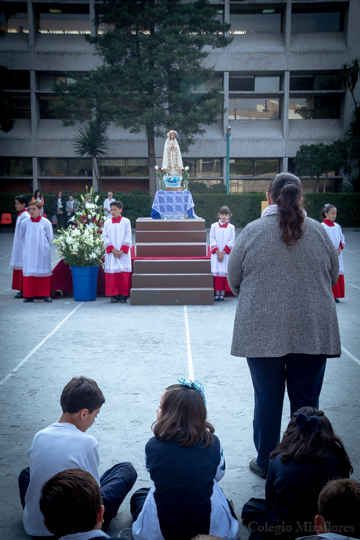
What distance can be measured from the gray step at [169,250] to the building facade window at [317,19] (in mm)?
27013

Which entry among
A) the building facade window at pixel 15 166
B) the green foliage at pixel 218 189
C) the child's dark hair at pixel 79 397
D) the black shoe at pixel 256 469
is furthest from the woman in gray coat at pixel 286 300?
the building facade window at pixel 15 166

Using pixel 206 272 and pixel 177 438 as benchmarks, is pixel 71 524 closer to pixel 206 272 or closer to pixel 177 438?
pixel 177 438

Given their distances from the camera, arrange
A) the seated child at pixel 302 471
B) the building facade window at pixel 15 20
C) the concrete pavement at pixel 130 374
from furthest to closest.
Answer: the building facade window at pixel 15 20 → the concrete pavement at pixel 130 374 → the seated child at pixel 302 471

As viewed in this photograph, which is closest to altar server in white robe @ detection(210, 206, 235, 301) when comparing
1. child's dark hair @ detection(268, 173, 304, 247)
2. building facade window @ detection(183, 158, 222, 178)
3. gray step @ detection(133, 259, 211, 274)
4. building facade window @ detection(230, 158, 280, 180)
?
gray step @ detection(133, 259, 211, 274)

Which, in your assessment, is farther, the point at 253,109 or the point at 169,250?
the point at 253,109

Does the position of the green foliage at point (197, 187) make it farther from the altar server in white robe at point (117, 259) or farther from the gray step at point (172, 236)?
the altar server in white robe at point (117, 259)

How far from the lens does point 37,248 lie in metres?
9.90

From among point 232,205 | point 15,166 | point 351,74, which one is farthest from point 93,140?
point 351,74

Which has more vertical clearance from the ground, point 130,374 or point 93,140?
point 93,140

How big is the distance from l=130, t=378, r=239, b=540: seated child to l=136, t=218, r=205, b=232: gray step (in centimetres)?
879

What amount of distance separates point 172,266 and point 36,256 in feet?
8.02

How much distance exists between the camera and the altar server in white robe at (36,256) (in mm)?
9883

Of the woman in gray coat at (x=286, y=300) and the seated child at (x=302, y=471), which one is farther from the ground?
the woman in gray coat at (x=286, y=300)

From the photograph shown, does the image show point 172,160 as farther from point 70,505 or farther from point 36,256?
point 70,505
